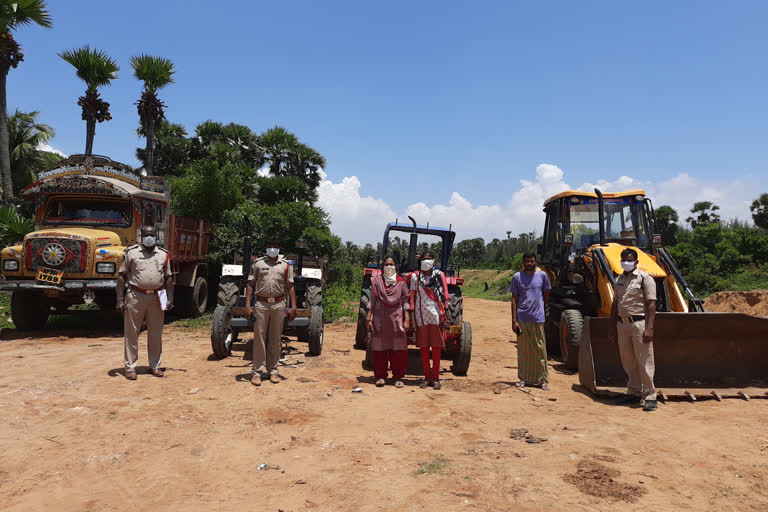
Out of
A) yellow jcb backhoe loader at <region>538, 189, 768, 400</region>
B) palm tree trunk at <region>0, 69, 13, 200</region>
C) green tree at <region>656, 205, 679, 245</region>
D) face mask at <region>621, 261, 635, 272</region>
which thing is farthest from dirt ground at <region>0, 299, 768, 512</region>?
green tree at <region>656, 205, 679, 245</region>

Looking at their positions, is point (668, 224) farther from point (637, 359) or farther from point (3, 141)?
point (3, 141)

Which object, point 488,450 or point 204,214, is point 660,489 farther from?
point 204,214

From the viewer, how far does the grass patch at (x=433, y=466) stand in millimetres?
3580

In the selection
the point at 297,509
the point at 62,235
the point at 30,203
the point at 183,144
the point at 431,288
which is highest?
the point at 183,144

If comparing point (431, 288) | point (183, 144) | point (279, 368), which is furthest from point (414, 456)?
point (183, 144)

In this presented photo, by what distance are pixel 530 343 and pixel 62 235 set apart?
331 inches

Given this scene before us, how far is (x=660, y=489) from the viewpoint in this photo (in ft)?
10.8

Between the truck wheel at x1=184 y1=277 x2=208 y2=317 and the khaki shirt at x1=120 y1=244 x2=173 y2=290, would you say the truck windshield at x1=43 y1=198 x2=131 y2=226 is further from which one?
the khaki shirt at x1=120 y1=244 x2=173 y2=290

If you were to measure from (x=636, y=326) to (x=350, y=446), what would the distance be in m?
3.61

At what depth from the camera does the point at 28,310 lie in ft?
31.8

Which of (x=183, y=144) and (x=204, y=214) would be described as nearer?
(x=204, y=214)

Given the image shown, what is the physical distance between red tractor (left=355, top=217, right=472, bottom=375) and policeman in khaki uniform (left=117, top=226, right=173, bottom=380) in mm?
2772

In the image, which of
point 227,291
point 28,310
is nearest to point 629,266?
point 227,291

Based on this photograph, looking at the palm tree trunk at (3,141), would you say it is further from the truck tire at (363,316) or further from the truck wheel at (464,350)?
the truck wheel at (464,350)
